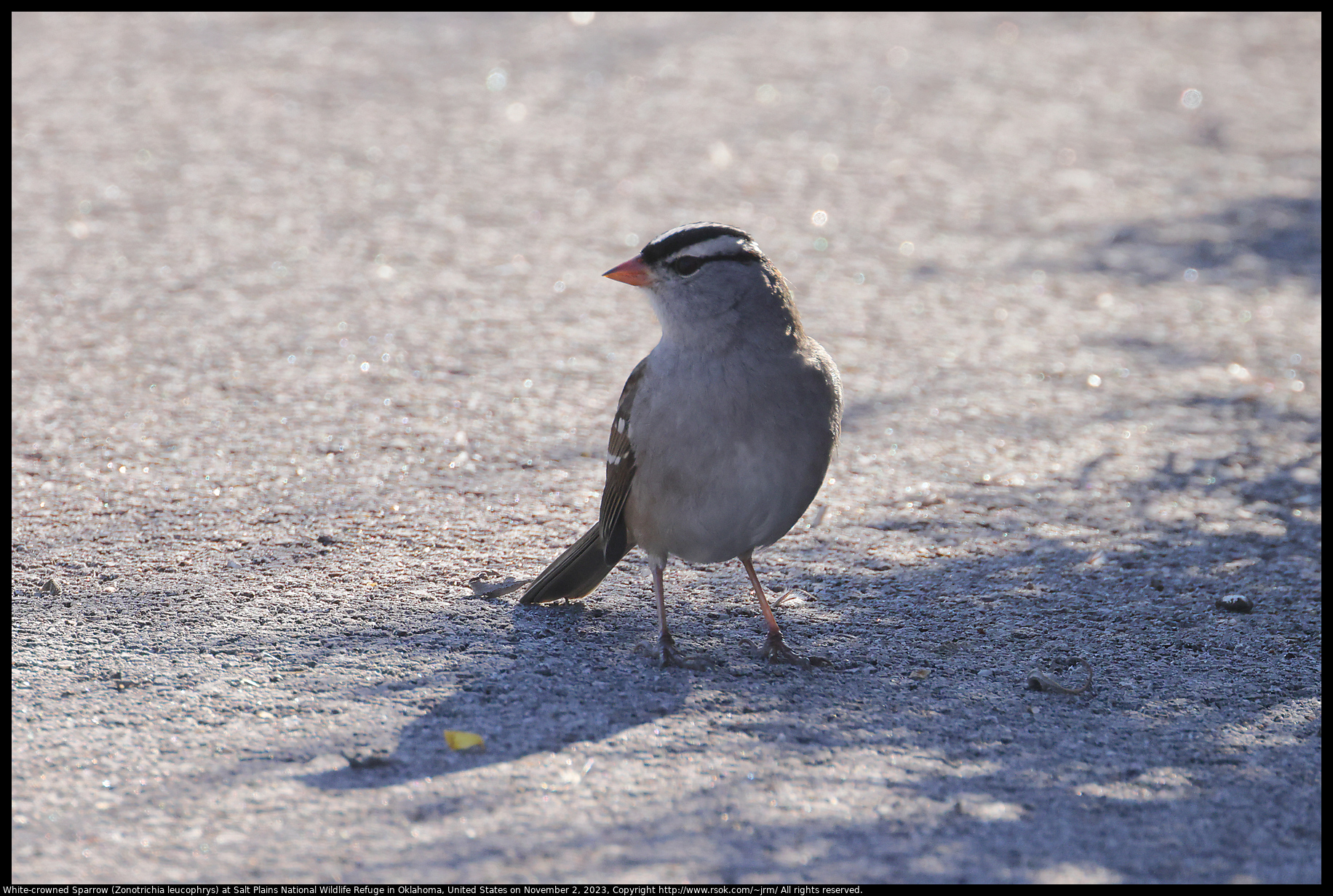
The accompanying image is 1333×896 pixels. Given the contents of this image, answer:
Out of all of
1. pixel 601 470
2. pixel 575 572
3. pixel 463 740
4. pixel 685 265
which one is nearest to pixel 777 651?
pixel 575 572

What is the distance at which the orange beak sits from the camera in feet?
14.9

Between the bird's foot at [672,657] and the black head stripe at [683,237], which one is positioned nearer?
the bird's foot at [672,657]

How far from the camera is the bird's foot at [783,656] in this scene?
4.43 m

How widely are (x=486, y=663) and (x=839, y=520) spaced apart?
2.10 meters

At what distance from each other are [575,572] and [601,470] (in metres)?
1.42

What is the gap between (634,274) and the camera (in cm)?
455

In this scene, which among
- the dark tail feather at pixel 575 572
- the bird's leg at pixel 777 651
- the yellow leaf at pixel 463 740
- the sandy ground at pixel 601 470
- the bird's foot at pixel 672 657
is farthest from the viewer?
the dark tail feather at pixel 575 572

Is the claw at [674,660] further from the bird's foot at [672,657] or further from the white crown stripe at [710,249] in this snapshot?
the white crown stripe at [710,249]

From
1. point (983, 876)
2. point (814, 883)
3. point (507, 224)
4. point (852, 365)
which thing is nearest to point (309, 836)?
point (814, 883)

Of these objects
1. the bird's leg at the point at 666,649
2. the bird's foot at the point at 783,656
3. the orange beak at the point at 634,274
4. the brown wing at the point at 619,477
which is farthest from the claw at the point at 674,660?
the orange beak at the point at 634,274

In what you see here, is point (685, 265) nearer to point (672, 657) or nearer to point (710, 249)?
point (710, 249)

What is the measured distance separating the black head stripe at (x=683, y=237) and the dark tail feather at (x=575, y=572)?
1.01 m

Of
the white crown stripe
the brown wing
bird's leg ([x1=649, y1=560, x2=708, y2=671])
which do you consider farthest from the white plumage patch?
bird's leg ([x1=649, y1=560, x2=708, y2=671])

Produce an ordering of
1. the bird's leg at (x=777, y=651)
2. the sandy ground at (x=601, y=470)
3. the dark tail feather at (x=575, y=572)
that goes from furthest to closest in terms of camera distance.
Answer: the dark tail feather at (x=575, y=572) → the bird's leg at (x=777, y=651) → the sandy ground at (x=601, y=470)
